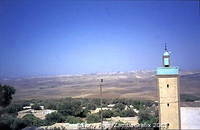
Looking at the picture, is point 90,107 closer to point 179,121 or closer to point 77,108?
point 77,108

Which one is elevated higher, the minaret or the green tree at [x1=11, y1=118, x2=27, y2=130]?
the minaret

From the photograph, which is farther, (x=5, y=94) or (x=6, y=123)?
(x=5, y=94)

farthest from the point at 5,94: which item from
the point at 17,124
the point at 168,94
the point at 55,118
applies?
the point at 168,94

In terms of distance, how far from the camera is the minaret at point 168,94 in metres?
6.95

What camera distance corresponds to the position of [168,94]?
23.0 feet

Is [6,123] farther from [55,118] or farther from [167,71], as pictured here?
[167,71]

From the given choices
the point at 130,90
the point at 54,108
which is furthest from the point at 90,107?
the point at 130,90

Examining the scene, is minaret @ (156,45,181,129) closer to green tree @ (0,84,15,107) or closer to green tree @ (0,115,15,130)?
green tree @ (0,115,15,130)

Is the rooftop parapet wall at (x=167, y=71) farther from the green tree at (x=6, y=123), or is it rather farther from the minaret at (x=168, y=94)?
the green tree at (x=6, y=123)

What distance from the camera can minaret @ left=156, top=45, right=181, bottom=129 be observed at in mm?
6945

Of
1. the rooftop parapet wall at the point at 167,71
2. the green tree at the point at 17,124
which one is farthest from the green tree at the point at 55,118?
the rooftop parapet wall at the point at 167,71

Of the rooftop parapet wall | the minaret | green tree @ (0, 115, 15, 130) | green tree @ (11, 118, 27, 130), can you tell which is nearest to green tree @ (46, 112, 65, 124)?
green tree @ (11, 118, 27, 130)

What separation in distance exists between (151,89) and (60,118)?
1383 cm

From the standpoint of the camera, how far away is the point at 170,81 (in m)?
6.98
